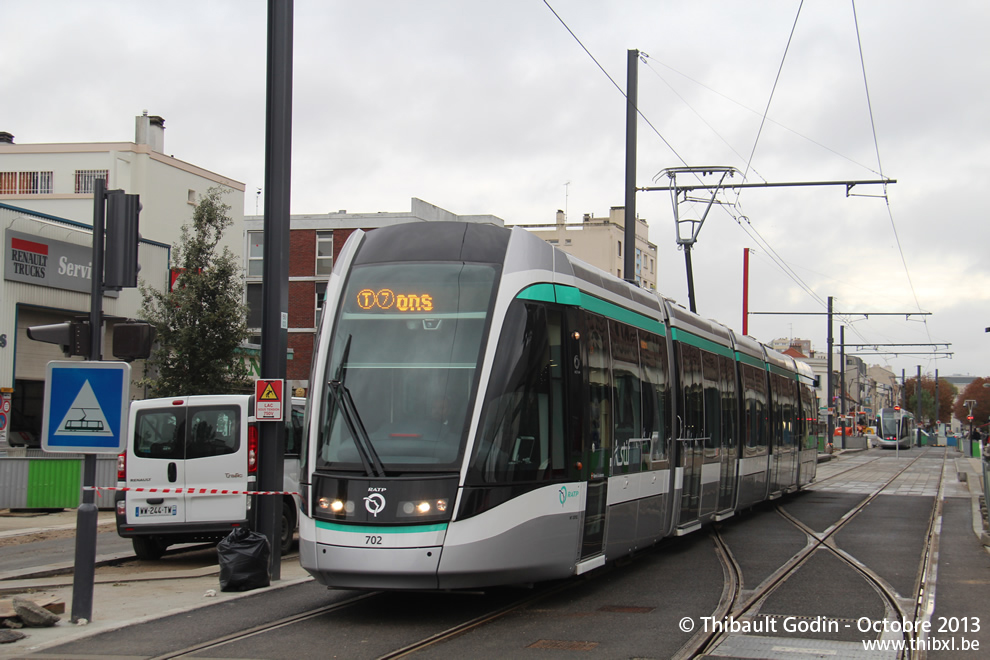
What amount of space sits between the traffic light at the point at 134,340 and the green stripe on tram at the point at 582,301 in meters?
3.14

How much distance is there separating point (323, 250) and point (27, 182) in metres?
13.9

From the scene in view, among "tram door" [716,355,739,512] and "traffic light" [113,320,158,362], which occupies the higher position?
"traffic light" [113,320,158,362]

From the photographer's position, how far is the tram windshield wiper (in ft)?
26.9

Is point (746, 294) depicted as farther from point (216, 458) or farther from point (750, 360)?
point (216, 458)

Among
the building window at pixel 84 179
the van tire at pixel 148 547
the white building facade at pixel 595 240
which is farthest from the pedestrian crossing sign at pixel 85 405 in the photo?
the white building facade at pixel 595 240

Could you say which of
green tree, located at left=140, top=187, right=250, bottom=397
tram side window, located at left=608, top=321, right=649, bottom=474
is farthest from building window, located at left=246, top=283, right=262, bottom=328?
tram side window, located at left=608, top=321, right=649, bottom=474

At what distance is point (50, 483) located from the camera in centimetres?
2022

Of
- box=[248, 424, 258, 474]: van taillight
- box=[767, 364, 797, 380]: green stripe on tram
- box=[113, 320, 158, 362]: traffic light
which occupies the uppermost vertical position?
box=[767, 364, 797, 380]: green stripe on tram

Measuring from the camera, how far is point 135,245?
9211 millimetres

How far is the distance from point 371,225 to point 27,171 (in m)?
15.9

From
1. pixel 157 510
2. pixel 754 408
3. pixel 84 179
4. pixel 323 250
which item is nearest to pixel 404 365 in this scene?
pixel 157 510

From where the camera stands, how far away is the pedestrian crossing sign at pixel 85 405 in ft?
28.3

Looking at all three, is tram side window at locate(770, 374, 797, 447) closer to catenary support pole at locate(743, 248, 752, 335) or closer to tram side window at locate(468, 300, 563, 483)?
tram side window at locate(468, 300, 563, 483)

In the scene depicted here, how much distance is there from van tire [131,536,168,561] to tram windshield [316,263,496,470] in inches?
229
